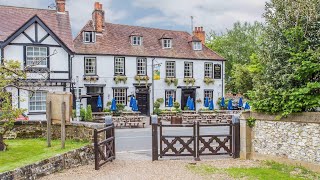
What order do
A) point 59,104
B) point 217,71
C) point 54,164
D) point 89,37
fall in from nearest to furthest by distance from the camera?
point 54,164 < point 59,104 < point 89,37 < point 217,71

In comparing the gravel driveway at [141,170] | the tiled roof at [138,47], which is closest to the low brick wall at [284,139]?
the gravel driveway at [141,170]

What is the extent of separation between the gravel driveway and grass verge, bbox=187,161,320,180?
372mm

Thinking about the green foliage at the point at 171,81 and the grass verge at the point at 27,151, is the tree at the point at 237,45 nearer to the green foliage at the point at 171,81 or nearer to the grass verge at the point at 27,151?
the green foliage at the point at 171,81

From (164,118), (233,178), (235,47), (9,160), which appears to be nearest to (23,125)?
(9,160)

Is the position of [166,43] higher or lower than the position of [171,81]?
higher

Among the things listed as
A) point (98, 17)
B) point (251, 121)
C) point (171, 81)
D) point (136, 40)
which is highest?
point (98, 17)

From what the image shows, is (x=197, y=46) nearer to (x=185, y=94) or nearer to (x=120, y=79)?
(x=185, y=94)

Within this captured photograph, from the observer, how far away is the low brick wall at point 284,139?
1119 centimetres

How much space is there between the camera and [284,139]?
1209 centimetres

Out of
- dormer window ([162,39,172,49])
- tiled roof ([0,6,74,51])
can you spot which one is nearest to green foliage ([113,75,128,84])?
tiled roof ([0,6,74,51])

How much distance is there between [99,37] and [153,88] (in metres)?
6.84

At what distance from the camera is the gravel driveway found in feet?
34.0

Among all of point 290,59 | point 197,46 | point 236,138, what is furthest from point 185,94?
point 290,59

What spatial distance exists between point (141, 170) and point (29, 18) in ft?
61.5
